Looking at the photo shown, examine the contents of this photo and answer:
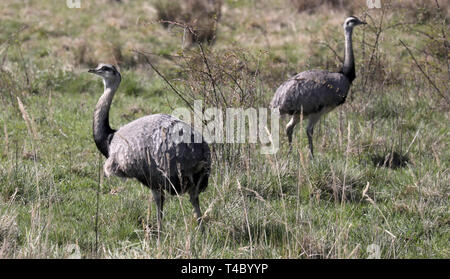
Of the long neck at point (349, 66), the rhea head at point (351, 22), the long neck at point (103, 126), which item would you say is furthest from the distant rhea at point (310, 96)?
the long neck at point (103, 126)

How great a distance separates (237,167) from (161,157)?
125 cm

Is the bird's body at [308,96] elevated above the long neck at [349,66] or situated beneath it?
situated beneath

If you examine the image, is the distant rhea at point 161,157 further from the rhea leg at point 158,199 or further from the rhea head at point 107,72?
the rhea head at point 107,72

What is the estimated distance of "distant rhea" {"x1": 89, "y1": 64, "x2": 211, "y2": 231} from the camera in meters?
5.17

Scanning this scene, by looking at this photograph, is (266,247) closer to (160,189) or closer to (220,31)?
(160,189)

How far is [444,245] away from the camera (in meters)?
5.20

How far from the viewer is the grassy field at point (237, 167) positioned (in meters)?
4.68

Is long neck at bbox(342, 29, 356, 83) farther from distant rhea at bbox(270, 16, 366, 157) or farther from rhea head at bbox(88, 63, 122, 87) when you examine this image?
rhea head at bbox(88, 63, 122, 87)

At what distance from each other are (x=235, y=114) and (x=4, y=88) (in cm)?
457

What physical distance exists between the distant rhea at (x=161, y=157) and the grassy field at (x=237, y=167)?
25cm

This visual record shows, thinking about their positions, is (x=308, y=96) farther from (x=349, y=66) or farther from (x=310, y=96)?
(x=349, y=66)

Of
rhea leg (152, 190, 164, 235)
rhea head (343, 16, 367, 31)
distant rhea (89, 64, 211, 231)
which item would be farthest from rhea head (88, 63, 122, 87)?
rhea head (343, 16, 367, 31)
